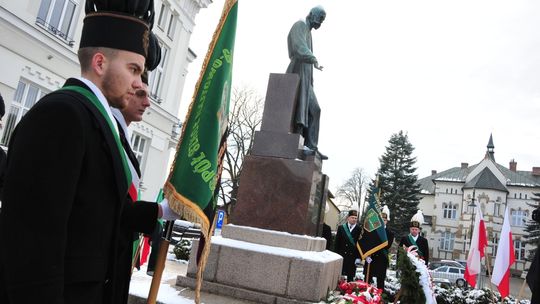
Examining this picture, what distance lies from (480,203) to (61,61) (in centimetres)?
5663

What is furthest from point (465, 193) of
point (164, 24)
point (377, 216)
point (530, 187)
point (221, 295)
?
point (221, 295)

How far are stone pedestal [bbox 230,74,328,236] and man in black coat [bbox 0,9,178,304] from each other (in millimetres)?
3594

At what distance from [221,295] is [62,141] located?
11.8 feet

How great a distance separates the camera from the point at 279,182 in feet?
17.6

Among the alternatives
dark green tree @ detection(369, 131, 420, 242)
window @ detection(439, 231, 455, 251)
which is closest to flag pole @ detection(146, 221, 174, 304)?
dark green tree @ detection(369, 131, 420, 242)

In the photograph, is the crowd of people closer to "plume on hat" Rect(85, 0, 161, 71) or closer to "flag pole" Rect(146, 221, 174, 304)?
"flag pole" Rect(146, 221, 174, 304)

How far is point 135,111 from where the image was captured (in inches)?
83.9

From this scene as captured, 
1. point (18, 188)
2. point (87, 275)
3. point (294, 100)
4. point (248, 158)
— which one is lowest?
point (87, 275)

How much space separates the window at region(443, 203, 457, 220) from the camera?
199ft

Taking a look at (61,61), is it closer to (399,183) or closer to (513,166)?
(399,183)

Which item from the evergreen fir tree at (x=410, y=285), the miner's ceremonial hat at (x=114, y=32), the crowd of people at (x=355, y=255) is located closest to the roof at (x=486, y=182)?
the crowd of people at (x=355, y=255)

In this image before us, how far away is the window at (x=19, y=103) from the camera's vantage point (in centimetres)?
1323

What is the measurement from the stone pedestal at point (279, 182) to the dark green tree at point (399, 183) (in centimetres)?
3944

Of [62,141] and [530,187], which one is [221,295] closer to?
[62,141]
